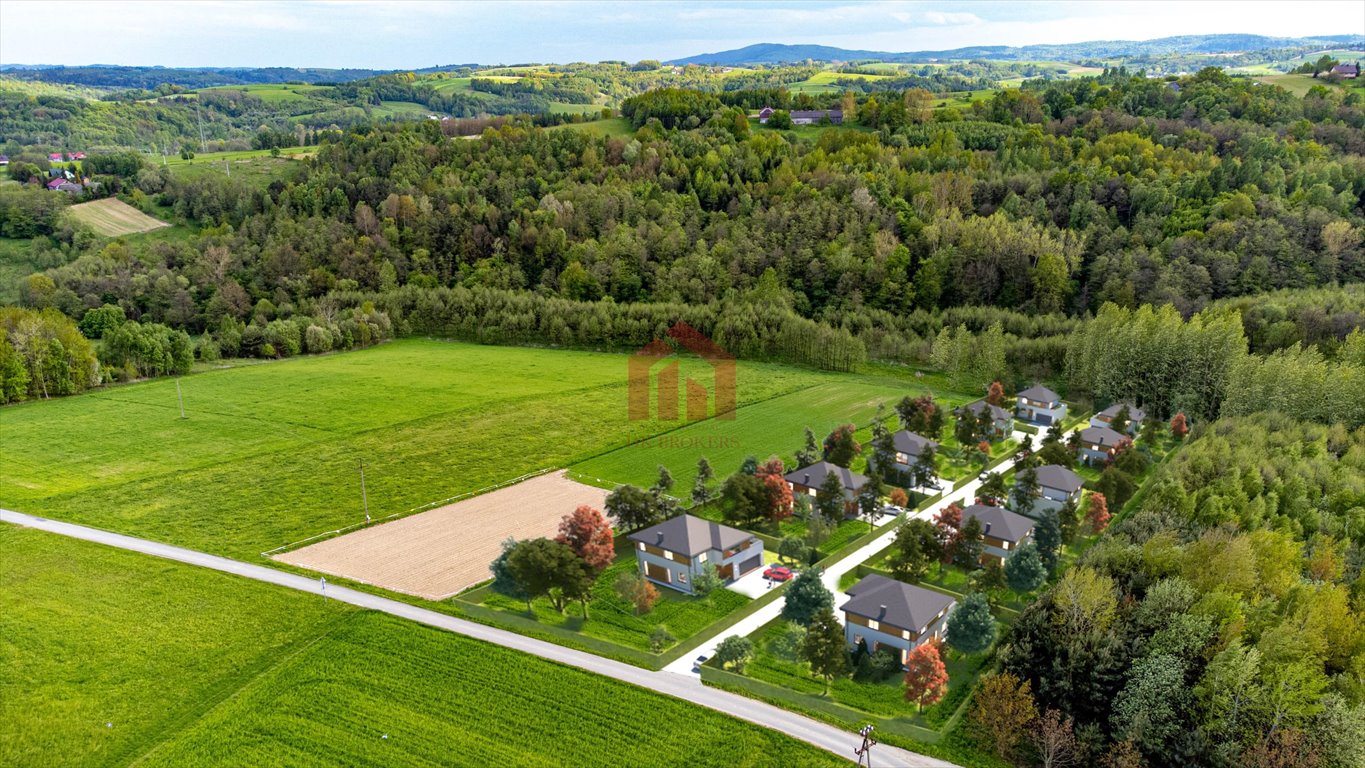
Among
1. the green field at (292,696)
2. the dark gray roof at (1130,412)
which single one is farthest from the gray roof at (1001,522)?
the dark gray roof at (1130,412)

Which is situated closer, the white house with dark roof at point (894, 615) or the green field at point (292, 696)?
the green field at point (292, 696)

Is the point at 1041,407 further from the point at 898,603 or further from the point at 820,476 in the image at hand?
the point at 898,603

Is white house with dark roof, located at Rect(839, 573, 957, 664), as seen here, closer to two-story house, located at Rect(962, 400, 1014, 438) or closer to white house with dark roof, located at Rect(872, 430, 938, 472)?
white house with dark roof, located at Rect(872, 430, 938, 472)

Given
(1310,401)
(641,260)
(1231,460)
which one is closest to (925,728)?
(1231,460)

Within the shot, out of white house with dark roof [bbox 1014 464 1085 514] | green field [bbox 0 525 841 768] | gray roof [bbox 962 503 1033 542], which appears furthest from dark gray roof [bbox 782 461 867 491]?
green field [bbox 0 525 841 768]

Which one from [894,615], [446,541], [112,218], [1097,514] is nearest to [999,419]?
[1097,514]

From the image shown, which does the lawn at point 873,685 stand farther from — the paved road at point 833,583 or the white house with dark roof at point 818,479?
the white house with dark roof at point 818,479
